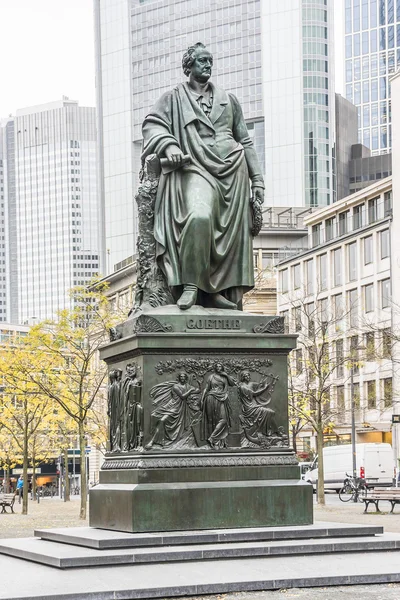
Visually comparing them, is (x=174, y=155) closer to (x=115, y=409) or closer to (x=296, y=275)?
(x=115, y=409)

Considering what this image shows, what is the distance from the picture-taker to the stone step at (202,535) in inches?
463

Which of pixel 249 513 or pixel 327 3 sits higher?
pixel 327 3

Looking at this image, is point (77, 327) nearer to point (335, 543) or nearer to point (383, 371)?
point (335, 543)

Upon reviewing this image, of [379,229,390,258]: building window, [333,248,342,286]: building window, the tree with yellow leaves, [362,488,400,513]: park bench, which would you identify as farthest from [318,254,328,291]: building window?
[362,488,400,513]: park bench

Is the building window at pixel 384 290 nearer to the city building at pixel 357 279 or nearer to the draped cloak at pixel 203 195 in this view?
the city building at pixel 357 279

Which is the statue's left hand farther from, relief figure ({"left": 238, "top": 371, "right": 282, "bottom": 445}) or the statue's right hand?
relief figure ({"left": 238, "top": 371, "right": 282, "bottom": 445})

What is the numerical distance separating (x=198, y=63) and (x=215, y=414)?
4371 mm

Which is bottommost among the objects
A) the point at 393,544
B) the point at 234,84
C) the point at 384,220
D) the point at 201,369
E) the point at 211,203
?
the point at 393,544

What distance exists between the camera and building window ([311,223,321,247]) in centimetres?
9012

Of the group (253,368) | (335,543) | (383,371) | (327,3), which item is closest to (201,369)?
(253,368)

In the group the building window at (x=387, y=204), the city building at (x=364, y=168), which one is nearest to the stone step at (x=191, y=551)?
the building window at (x=387, y=204)

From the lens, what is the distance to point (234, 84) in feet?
494

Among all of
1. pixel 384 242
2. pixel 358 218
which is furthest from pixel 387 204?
pixel 358 218

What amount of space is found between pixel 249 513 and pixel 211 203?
3625 mm
